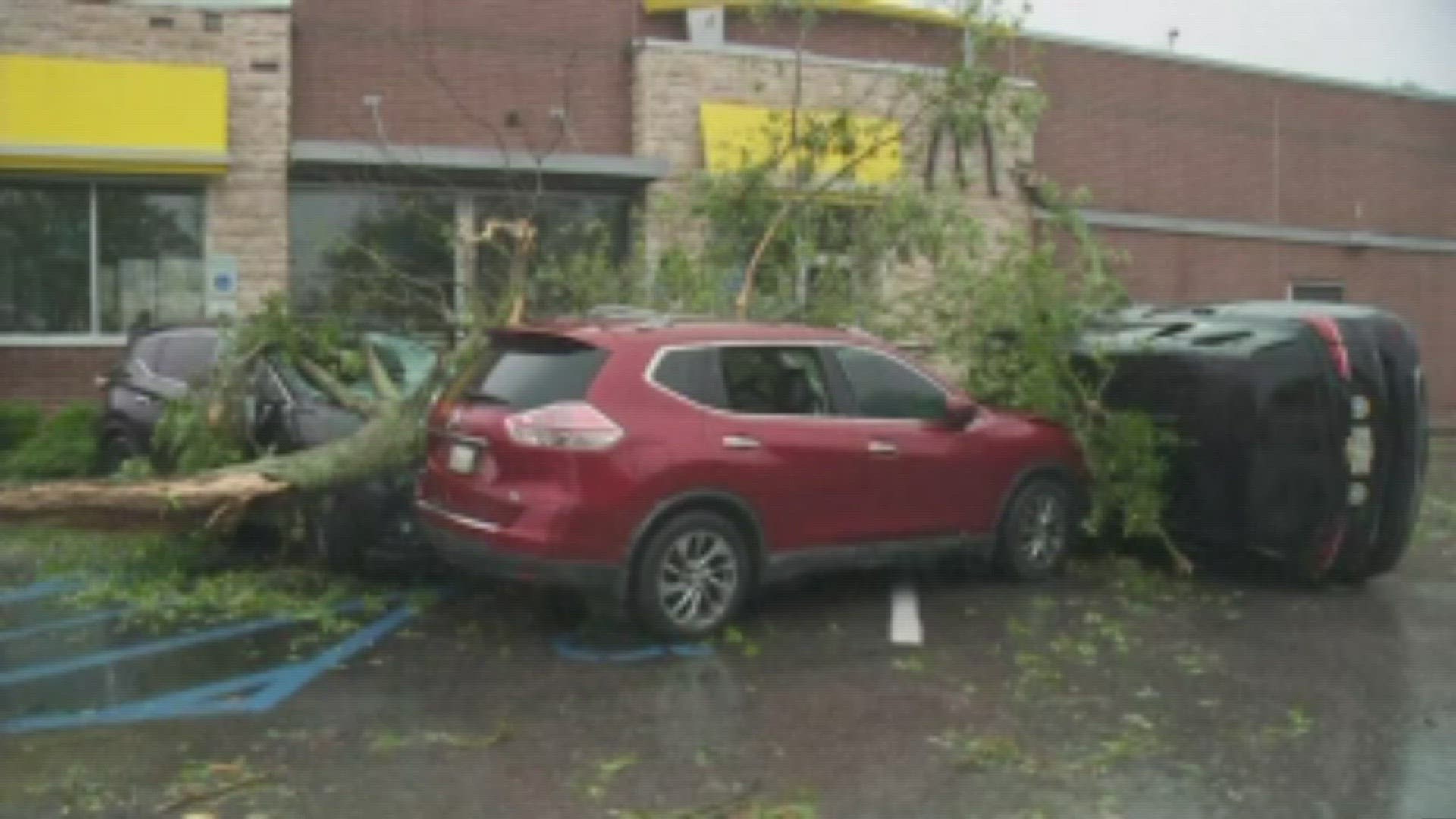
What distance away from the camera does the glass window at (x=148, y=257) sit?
14.4 meters

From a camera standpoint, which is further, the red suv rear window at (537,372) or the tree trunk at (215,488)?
the tree trunk at (215,488)

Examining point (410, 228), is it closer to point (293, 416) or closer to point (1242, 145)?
point (293, 416)

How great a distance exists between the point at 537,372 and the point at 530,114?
971cm

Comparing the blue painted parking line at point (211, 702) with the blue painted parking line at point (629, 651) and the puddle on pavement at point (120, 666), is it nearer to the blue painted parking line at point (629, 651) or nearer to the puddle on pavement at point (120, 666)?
the puddle on pavement at point (120, 666)

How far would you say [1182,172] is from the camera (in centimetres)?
2098

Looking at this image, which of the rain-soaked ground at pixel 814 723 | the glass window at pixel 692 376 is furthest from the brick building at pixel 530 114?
the rain-soaked ground at pixel 814 723

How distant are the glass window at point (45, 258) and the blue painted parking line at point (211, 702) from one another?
9345mm

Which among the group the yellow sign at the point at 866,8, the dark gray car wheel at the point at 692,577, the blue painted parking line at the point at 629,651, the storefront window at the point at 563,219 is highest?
the yellow sign at the point at 866,8

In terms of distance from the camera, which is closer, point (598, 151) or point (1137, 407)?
point (1137, 407)

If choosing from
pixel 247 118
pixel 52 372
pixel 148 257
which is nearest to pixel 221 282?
pixel 148 257

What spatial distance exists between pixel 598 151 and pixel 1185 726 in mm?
11884

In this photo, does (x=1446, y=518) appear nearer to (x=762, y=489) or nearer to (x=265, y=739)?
(x=762, y=489)

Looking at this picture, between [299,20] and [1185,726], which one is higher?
[299,20]

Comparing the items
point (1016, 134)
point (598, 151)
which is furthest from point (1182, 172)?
point (598, 151)
